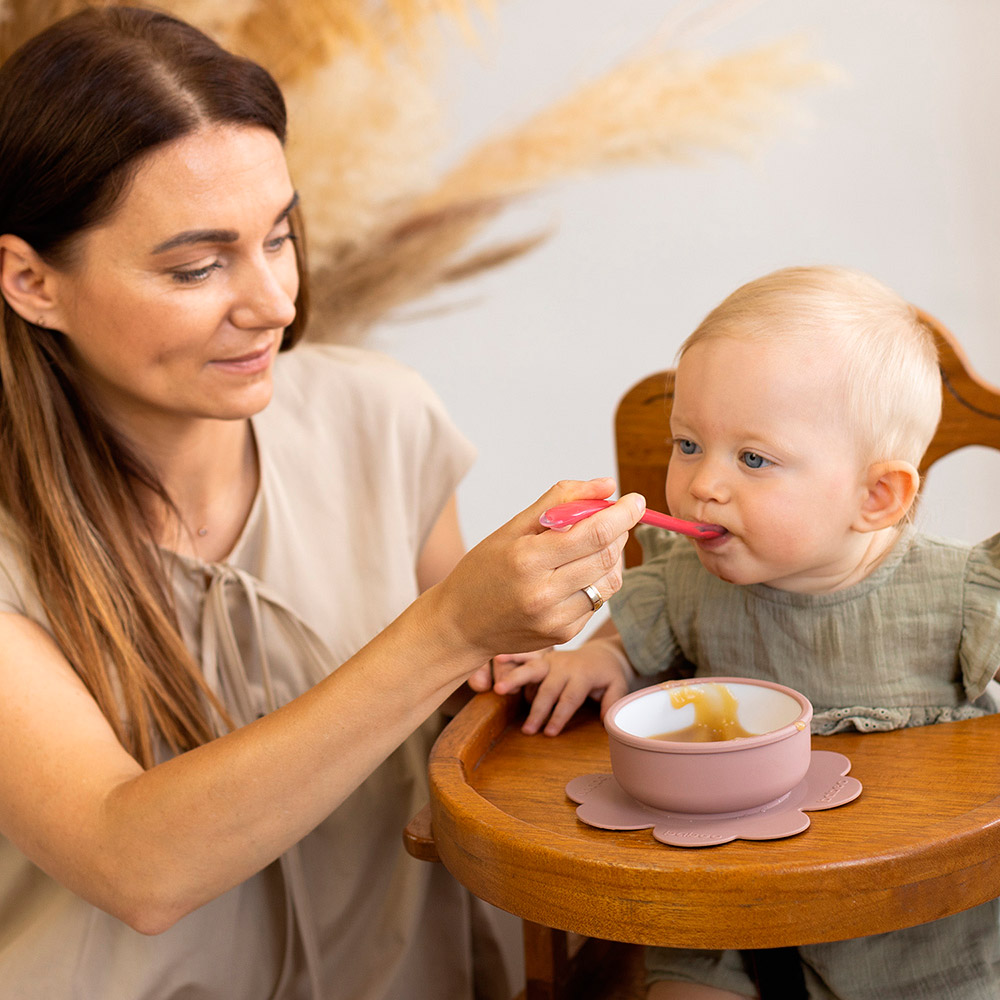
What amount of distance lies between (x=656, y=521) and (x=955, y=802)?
30 cm

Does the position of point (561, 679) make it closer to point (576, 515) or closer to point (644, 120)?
point (576, 515)

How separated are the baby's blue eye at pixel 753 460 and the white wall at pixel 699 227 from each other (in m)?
1.10

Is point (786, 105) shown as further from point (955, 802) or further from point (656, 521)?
point (955, 802)

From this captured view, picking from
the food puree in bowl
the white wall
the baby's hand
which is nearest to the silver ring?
the food puree in bowl

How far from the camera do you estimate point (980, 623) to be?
0.91m

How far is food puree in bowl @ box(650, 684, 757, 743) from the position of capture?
872 mm

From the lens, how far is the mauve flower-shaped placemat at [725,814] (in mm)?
747

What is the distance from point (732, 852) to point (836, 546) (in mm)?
320

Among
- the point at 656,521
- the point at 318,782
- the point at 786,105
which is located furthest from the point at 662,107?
the point at 318,782

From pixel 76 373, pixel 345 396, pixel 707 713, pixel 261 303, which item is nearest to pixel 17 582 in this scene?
pixel 76 373

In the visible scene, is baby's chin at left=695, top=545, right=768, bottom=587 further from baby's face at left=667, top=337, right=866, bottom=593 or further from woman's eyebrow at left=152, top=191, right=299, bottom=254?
woman's eyebrow at left=152, top=191, right=299, bottom=254

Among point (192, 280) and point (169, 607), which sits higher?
point (192, 280)

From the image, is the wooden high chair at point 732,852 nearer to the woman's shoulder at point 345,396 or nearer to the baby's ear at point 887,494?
the baby's ear at point 887,494

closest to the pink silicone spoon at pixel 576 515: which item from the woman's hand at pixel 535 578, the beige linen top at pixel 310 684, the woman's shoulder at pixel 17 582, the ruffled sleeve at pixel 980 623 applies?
the woman's hand at pixel 535 578
